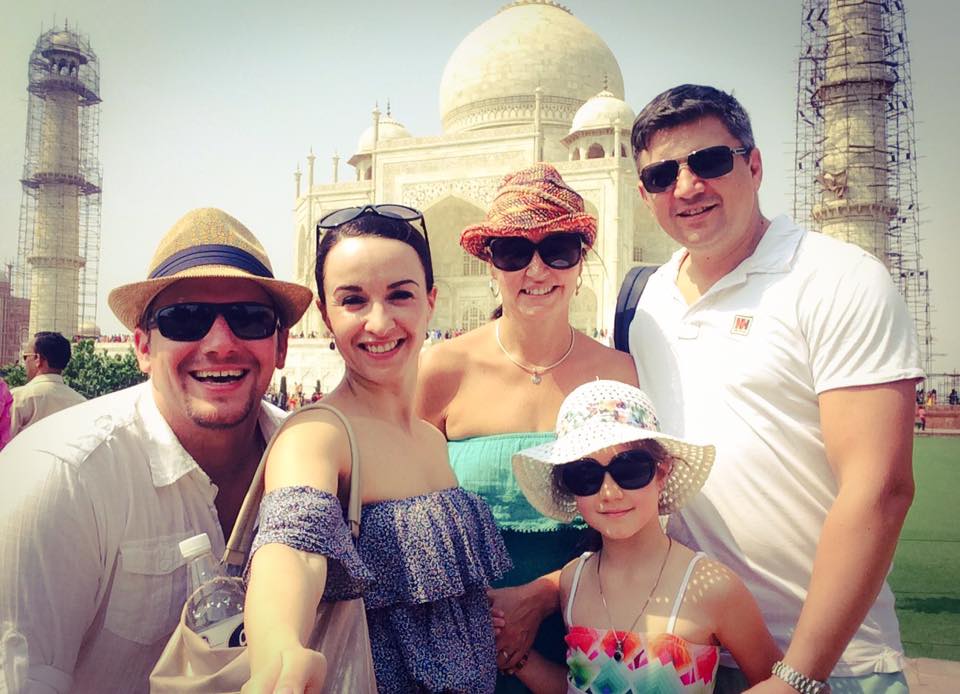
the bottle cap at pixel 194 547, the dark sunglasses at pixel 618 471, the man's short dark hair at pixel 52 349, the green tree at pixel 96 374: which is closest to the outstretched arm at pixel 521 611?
the dark sunglasses at pixel 618 471

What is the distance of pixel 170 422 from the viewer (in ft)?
5.43

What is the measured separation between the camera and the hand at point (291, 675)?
2.90ft

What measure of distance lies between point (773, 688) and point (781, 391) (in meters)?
0.57

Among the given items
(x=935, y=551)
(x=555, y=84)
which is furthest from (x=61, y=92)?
(x=935, y=551)

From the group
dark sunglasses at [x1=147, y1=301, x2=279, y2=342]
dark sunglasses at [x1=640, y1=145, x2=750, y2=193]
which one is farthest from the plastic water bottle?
dark sunglasses at [x1=640, y1=145, x2=750, y2=193]

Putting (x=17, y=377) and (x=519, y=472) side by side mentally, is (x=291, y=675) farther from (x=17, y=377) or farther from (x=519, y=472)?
(x=17, y=377)

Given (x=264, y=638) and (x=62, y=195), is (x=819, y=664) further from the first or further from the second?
(x=62, y=195)

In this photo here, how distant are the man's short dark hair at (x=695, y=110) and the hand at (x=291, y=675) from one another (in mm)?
1347

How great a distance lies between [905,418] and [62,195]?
25.4 m

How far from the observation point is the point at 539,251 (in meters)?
1.87

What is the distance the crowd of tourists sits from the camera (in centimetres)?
127

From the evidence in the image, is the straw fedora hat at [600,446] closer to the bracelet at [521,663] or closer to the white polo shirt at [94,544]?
the bracelet at [521,663]

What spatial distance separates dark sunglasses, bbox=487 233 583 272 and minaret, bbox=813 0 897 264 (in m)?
16.7

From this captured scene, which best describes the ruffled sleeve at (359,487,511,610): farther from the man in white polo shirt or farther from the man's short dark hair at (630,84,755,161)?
the man's short dark hair at (630,84,755,161)
